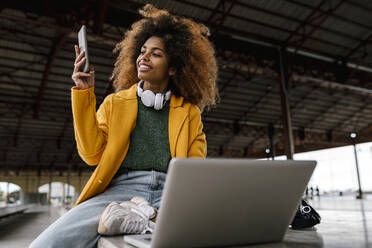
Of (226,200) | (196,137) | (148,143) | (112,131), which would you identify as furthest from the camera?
(196,137)

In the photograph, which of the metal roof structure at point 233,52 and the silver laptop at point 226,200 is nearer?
the silver laptop at point 226,200

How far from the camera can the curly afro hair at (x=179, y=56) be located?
5.84 feet

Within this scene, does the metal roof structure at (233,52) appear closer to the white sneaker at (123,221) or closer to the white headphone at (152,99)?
the white headphone at (152,99)

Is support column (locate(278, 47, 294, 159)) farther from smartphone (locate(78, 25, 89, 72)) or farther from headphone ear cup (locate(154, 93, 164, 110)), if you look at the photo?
smartphone (locate(78, 25, 89, 72))

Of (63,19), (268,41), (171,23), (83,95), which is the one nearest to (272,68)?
(268,41)

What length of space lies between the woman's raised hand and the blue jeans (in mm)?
458

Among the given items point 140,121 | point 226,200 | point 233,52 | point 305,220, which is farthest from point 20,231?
point 233,52

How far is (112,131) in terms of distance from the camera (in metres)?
1.40

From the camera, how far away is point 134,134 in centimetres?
150

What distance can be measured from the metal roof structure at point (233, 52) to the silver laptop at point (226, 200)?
4.45m

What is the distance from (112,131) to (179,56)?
2.13 feet

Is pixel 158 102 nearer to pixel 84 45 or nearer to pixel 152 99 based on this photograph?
pixel 152 99

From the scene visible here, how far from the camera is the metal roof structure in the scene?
7.33 meters

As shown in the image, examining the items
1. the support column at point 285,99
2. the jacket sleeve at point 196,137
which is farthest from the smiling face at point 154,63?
the support column at point 285,99
